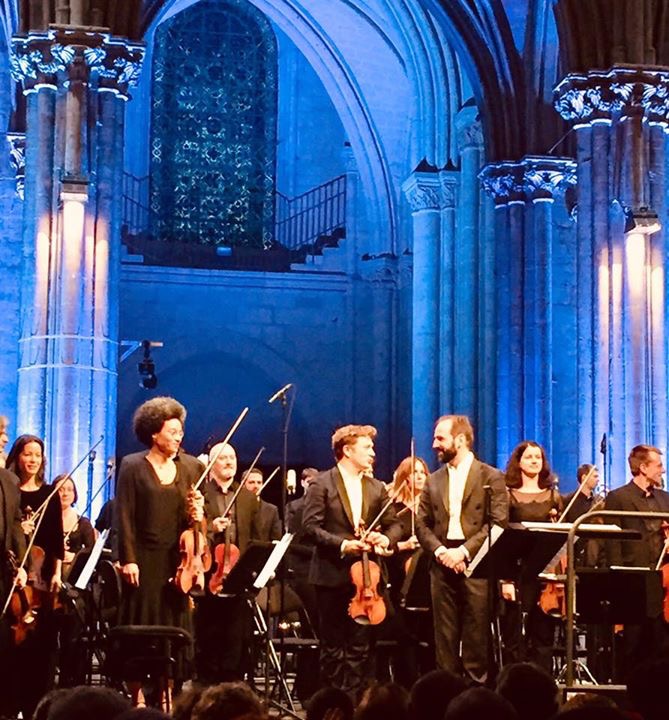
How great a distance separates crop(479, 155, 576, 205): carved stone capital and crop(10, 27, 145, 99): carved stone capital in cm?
640

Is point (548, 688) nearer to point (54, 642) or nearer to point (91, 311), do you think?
point (54, 642)

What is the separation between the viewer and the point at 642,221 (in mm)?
17344

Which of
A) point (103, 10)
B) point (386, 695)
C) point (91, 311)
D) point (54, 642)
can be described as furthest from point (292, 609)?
point (103, 10)

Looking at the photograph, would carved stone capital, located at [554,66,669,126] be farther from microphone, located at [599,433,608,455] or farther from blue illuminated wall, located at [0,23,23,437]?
blue illuminated wall, located at [0,23,23,437]

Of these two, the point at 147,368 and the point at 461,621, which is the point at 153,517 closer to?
the point at 461,621

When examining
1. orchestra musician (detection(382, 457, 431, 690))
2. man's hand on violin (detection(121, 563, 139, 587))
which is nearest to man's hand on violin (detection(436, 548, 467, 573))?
orchestra musician (detection(382, 457, 431, 690))

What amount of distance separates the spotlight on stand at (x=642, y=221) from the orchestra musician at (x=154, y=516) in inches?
390

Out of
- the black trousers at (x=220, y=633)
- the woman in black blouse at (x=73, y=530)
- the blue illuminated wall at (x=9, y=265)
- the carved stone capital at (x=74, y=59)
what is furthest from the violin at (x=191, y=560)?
the blue illuminated wall at (x=9, y=265)

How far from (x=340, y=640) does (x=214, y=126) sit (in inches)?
770

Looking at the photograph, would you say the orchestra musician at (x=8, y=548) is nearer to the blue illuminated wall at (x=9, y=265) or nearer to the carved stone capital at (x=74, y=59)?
the carved stone capital at (x=74, y=59)

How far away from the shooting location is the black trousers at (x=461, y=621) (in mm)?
9359

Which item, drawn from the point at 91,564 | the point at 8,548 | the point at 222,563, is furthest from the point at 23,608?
the point at 222,563

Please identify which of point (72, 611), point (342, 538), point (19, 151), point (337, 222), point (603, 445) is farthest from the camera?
point (337, 222)

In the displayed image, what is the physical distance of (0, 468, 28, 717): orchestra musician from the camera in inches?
326
